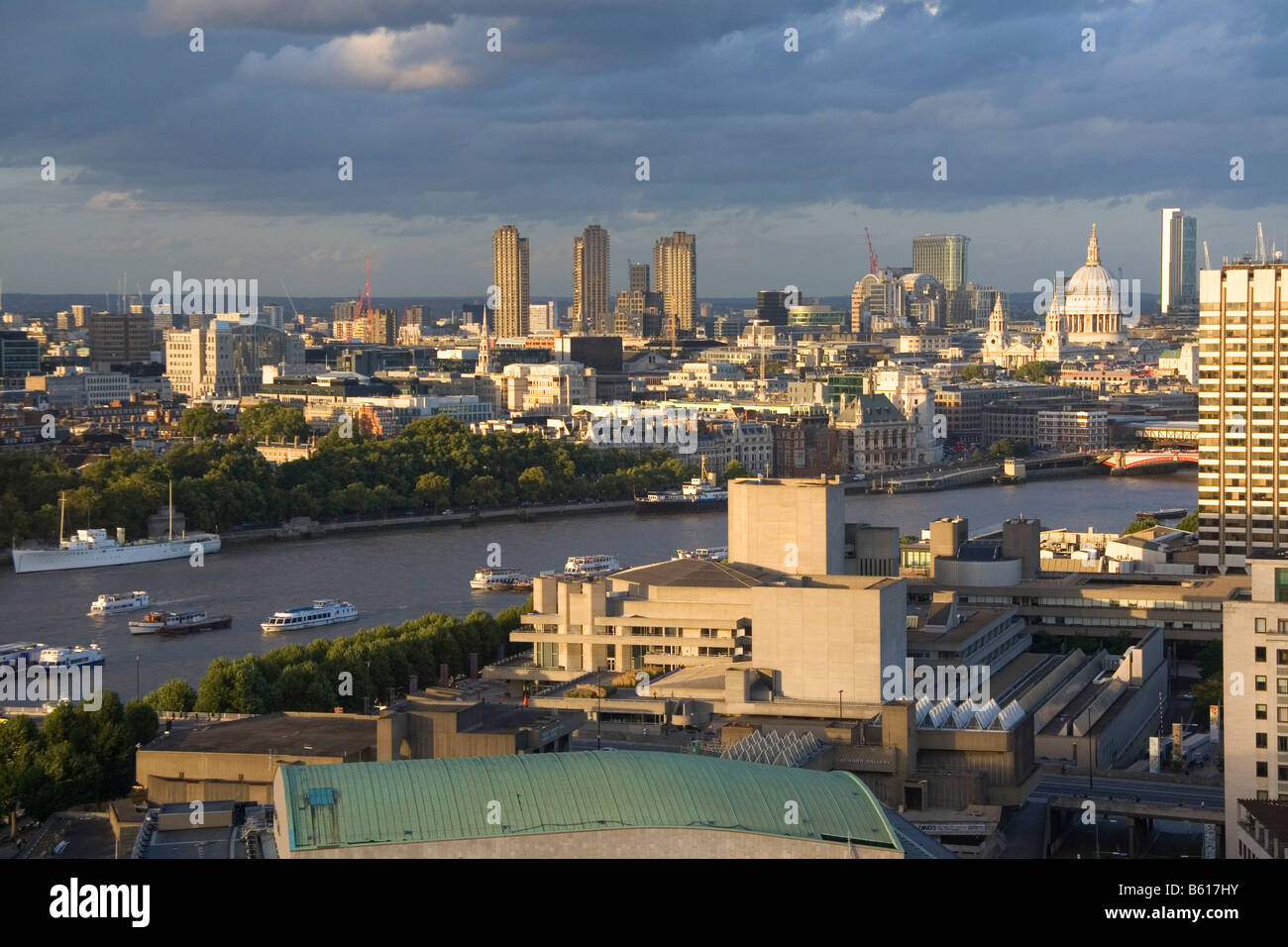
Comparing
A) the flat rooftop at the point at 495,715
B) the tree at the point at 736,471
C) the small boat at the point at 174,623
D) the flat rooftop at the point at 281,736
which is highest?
the flat rooftop at the point at 495,715

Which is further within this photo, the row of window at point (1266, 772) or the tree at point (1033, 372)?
the tree at point (1033, 372)

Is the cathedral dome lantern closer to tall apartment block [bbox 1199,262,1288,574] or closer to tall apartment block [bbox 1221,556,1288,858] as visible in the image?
tall apartment block [bbox 1199,262,1288,574]

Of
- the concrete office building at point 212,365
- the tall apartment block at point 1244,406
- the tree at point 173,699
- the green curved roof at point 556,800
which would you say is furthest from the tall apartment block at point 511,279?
the green curved roof at point 556,800

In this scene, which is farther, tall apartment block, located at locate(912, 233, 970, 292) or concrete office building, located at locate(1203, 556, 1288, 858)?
tall apartment block, located at locate(912, 233, 970, 292)

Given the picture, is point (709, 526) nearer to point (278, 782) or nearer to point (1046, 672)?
point (1046, 672)

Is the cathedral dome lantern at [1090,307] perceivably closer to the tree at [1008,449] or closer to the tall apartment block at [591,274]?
the tall apartment block at [591,274]

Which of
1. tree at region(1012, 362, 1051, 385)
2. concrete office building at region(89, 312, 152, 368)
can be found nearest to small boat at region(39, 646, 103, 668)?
concrete office building at region(89, 312, 152, 368)
